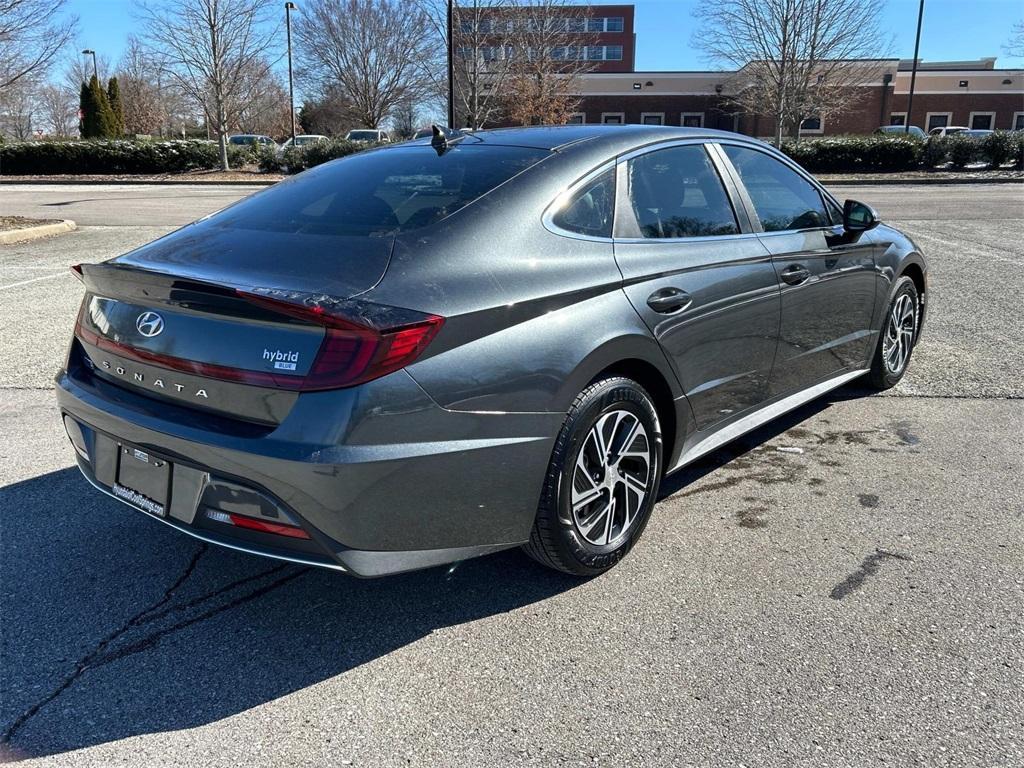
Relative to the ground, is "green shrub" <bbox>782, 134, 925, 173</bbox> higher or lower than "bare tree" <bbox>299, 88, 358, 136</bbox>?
lower

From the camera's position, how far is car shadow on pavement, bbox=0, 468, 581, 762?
7.93ft

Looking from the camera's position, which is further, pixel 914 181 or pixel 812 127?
pixel 812 127

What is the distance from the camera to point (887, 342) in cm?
522

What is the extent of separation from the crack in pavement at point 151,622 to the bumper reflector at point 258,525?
0.53 m

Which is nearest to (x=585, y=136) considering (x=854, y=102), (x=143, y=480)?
(x=143, y=480)

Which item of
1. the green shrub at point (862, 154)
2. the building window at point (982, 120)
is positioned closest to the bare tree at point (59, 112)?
the green shrub at point (862, 154)

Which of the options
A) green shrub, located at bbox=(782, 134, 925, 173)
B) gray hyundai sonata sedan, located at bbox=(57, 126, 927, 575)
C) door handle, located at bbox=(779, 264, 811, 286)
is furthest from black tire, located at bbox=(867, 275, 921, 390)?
green shrub, located at bbox=(782, 134, 925, 173)

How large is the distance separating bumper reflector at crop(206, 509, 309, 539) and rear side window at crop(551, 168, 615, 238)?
1.39 m

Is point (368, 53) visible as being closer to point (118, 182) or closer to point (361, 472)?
point (118, 182)

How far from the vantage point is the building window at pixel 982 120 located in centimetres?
5750

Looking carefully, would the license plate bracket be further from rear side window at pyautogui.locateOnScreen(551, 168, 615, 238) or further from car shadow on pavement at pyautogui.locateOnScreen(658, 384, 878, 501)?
car shadow on pavement at pyautogui.locateOnScreen(658, 384, 878, 501)

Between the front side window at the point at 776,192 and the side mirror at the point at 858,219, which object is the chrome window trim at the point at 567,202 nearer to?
the front side window at the point at 776,192

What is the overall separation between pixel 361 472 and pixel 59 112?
7972 cm

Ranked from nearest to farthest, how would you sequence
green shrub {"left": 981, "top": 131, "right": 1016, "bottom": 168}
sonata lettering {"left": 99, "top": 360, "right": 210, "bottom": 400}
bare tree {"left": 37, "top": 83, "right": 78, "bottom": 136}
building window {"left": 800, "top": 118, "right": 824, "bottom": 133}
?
sonata lettering {"left": 99, "top": 360, "right": 210, "bottom": 400} → green shrub {"left": 981, "top": 131, "right": 1016, "bottom": 168} → building window {"left": 800, "top": 118, "right": 824, "bottom": 133} → bare tree {"left": 37, "top": 83, "right": 78, "bottom": 136}
